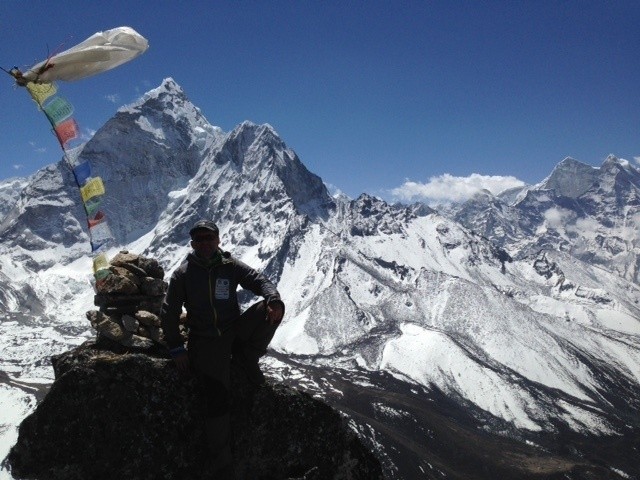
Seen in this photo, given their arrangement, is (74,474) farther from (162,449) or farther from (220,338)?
(220,338)

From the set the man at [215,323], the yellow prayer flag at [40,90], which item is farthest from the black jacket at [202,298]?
the yellow prayer flag at [40,90]

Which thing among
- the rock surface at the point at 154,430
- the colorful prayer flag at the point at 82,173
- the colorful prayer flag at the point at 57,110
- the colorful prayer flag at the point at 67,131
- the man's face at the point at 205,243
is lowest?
the rock surface at the point at 154,430

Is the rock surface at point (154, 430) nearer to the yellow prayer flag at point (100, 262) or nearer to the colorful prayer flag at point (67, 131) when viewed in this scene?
the yellow prayer flag at point (100, 262)

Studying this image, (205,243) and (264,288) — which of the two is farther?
(264,288)

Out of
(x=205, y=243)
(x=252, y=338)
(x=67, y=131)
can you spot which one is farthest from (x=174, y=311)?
(x=67, y=131)

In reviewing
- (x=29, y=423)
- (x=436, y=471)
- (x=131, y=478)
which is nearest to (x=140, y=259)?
(x=29, y=423)

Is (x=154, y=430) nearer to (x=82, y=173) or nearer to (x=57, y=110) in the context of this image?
(x=82, y=173)
